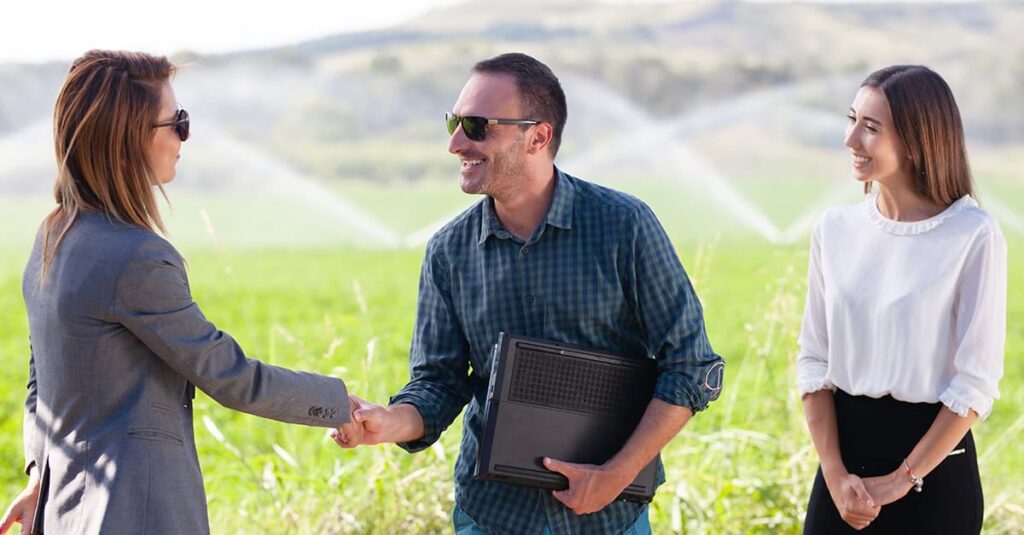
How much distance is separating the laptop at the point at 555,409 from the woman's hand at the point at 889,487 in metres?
0.59

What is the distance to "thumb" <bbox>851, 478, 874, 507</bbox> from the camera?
3127 millimetres

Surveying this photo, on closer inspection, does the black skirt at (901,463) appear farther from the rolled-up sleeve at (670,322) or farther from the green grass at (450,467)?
the green grass at (450,467)

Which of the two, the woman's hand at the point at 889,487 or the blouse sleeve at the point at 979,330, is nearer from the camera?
the blouse sleeve at the point at 979,330

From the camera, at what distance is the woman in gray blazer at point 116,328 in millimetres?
2625

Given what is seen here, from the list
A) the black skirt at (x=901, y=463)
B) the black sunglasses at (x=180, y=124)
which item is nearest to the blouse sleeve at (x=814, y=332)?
the black skirt at (x=901, y=463)

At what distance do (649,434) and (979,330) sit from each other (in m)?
0.81

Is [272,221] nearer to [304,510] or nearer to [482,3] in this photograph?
[304,510]

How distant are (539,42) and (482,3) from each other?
11585mm

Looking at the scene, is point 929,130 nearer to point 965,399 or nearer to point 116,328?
point 965,399

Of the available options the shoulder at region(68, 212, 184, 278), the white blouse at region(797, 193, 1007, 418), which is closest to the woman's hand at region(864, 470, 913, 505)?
the white blouse at region(797, 193, 1007, 418)

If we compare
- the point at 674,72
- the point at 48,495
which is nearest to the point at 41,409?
the point at 48,495

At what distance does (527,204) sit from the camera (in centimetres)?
303

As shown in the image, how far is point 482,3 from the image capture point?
60.0 meters

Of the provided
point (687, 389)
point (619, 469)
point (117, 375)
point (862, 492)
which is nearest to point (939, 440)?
point (862, 492)
